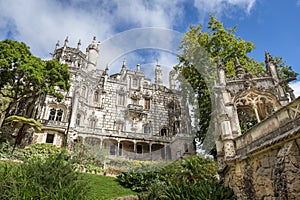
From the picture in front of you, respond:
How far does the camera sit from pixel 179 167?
12391 millimetres

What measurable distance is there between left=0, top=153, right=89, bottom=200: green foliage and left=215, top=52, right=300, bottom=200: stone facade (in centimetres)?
522

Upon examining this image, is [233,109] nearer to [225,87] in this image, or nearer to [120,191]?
[225,87]

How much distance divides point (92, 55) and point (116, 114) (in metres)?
12.3

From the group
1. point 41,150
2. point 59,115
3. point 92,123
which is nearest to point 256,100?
point 41,150

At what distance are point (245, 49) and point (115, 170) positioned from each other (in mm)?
14989

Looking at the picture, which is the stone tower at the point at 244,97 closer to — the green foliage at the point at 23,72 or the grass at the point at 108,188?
the grass at the point at 108,188

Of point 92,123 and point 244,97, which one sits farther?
point 92,123

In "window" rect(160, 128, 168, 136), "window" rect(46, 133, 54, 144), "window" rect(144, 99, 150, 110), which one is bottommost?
"window" rect(46, 133, 54, 144)

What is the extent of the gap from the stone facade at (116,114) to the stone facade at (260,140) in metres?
12.7

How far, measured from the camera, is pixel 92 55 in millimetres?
33688

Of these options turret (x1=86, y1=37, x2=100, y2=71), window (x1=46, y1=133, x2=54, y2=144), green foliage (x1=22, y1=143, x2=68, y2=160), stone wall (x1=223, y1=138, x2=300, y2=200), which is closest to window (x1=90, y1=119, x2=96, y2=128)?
window (x1=46, y1=133, x2=54, y2=144)

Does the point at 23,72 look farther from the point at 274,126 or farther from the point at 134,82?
the point at 274,126

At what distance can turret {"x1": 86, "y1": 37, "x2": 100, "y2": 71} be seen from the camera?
32375mm

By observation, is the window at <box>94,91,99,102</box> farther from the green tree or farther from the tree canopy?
the tree canopy
